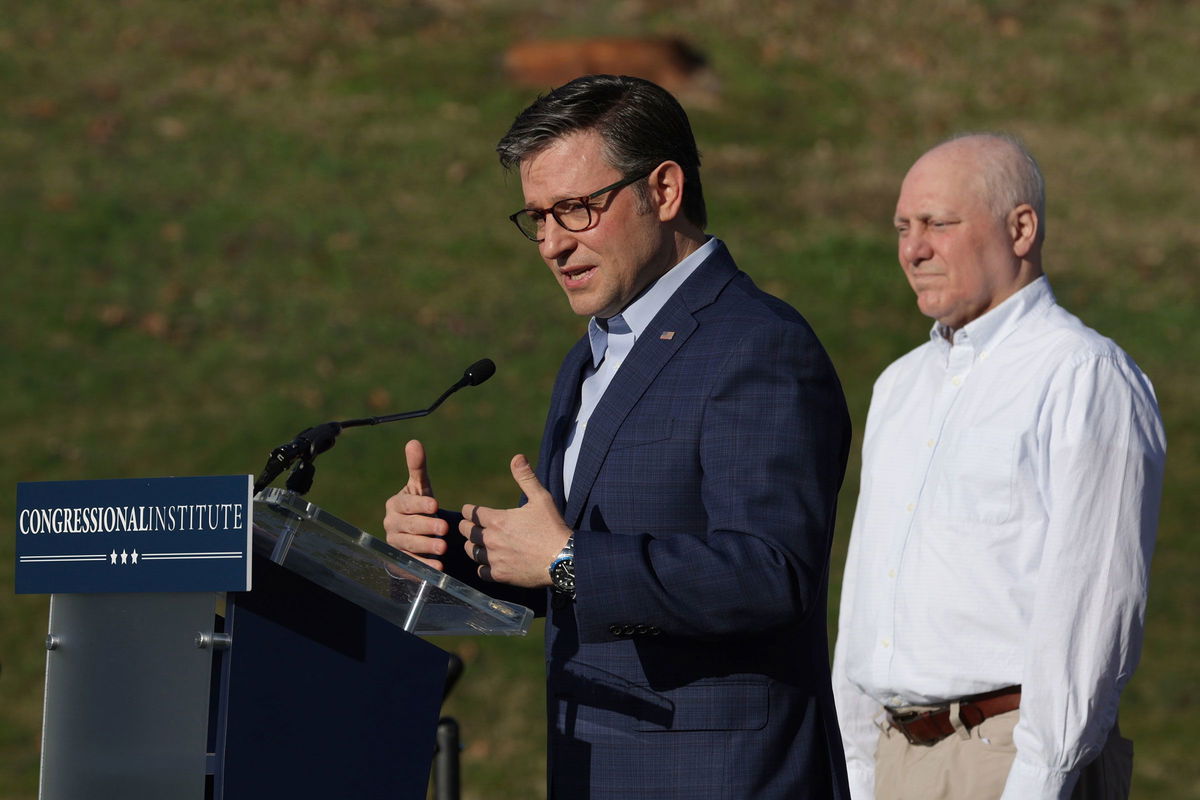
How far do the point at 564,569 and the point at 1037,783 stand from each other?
1219 mm

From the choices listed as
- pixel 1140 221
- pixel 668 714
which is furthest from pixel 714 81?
pixel 668 714

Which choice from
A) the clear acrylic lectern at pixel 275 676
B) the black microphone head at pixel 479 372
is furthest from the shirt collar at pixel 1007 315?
the clear acrylic lectern at pixel 275 676

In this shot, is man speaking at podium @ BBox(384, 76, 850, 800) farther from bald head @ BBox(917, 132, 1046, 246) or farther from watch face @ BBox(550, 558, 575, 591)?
bald head @ BBox(917, 132, 1046, 246)

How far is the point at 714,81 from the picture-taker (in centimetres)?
1586

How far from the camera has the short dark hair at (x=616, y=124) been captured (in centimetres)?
273

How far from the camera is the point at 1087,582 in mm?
3066

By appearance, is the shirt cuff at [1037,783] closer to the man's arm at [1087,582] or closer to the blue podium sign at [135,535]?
the man's arm at [1087,582]

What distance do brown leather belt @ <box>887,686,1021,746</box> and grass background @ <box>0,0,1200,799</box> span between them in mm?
3831

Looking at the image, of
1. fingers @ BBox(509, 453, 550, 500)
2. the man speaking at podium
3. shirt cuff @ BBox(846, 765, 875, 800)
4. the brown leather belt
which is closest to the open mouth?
the man speaking at podium

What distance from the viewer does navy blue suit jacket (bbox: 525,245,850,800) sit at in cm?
234

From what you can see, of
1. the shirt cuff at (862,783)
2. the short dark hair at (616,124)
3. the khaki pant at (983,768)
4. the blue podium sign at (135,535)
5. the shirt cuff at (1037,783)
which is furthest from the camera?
the shirt cuff at (862,783)

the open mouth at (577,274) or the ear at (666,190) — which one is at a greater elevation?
the ear at (666,190)

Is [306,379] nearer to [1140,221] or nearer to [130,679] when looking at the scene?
[1140,221]

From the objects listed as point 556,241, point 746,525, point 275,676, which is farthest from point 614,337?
point 275,676
